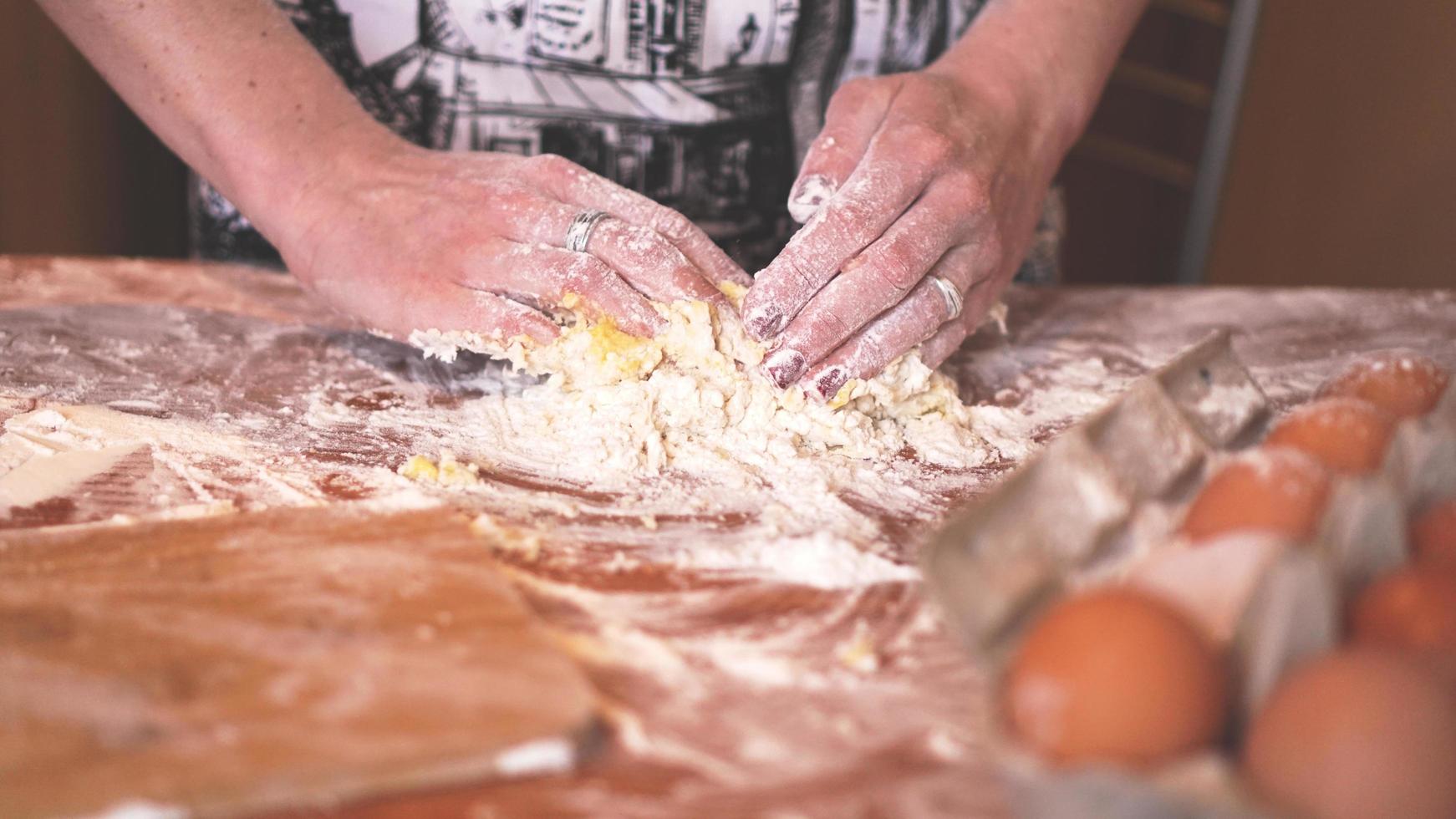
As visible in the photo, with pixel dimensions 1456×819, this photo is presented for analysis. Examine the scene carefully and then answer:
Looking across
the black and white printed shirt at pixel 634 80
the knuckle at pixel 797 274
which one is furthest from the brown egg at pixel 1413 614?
the black and white printed shirt at pixel 634 80

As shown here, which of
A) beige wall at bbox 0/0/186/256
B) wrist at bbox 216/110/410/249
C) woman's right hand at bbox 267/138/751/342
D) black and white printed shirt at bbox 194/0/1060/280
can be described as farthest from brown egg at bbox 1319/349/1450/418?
beige wall at bbox 0/0/186/256

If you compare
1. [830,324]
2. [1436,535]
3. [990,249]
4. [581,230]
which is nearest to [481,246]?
[581,230]

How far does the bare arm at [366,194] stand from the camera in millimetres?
1408

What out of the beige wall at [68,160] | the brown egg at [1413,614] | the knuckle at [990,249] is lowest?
the beige wall at [68,160]

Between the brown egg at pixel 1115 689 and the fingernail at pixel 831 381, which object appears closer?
the brown egg at pixel 1115 689

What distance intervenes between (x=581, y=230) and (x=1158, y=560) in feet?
2.86

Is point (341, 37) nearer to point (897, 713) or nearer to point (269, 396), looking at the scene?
point (269, 396)

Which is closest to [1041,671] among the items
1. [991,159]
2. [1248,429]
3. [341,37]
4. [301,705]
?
[301,705]

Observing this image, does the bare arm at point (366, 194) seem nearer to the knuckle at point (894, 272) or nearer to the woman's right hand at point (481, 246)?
the woman's right hand at point (481, 246)

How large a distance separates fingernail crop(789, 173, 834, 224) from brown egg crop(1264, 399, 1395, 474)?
678mm

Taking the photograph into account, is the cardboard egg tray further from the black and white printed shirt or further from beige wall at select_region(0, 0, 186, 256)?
beige wall at select_region(0, 0, 186, 256)

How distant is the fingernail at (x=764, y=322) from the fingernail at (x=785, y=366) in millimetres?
30

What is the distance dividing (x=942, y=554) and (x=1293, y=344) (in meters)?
1.46

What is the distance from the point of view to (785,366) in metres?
1.37
